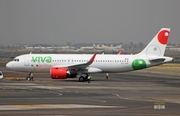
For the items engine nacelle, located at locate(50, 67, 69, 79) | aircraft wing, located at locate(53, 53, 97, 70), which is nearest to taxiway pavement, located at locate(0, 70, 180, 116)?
engine nacelle, located at locate(50, 67, 69, 79)

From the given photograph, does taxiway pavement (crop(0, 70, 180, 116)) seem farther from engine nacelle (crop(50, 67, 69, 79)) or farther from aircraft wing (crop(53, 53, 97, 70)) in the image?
aircraft wing (crop(53, 53, 97, 70))

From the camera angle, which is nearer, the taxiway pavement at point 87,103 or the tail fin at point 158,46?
the taxiway pavement at point 87,103

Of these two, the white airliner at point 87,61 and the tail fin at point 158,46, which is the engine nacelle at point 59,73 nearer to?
the white airliner at point 87,61

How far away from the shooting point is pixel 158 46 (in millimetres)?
60312

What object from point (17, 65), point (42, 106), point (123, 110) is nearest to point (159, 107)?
point (123, 110)

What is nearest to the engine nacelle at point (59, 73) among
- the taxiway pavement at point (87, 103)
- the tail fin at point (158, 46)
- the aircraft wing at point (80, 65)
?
the aircraft wing at point (80, 65)

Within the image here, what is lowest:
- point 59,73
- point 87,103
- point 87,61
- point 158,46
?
point 87,103

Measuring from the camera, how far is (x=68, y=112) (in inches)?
1082

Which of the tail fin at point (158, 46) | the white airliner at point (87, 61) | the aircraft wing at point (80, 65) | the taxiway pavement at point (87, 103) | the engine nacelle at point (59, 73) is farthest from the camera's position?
the tail fin at point (158, 46)

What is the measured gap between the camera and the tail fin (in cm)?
6006

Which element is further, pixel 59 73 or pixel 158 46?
pixel 158 46

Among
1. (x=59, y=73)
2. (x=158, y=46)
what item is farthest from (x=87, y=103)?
(x=158, y=46)

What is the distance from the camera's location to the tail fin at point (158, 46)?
60062 millimetres

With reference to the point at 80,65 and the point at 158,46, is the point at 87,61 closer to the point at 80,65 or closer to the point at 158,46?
the point at 80,65
